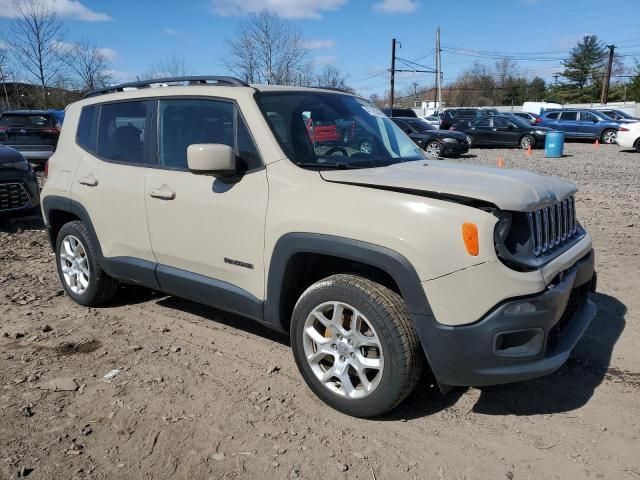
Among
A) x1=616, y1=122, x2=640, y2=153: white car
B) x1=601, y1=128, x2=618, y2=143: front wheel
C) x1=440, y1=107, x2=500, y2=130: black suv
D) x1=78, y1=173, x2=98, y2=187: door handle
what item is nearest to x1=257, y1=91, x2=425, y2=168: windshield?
x1=78, y1=173, x2=98, y2=187: door handle

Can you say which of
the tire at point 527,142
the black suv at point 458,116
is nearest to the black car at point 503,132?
the tire at point 527,142

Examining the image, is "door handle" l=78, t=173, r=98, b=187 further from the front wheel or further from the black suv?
the front wheel

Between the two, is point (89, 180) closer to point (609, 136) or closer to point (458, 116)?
point (458, 116)

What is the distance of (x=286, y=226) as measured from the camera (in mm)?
3107

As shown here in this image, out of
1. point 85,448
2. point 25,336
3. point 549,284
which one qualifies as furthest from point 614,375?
point 25,336

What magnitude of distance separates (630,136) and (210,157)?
20.8m

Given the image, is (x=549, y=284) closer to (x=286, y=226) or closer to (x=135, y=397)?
(x=286, y=226)

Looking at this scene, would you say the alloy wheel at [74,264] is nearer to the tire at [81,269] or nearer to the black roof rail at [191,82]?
the tire at [81,269]

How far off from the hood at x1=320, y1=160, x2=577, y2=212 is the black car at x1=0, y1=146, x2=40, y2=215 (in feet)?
20.0

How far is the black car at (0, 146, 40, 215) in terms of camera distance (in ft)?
24.5

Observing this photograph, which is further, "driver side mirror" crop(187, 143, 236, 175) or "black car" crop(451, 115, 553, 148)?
"black car" crop(451, 115, 553, 148)

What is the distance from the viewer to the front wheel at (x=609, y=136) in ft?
80.4

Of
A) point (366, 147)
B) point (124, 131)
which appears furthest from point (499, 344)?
point (124, 131)

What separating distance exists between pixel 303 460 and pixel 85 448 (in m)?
1.16
